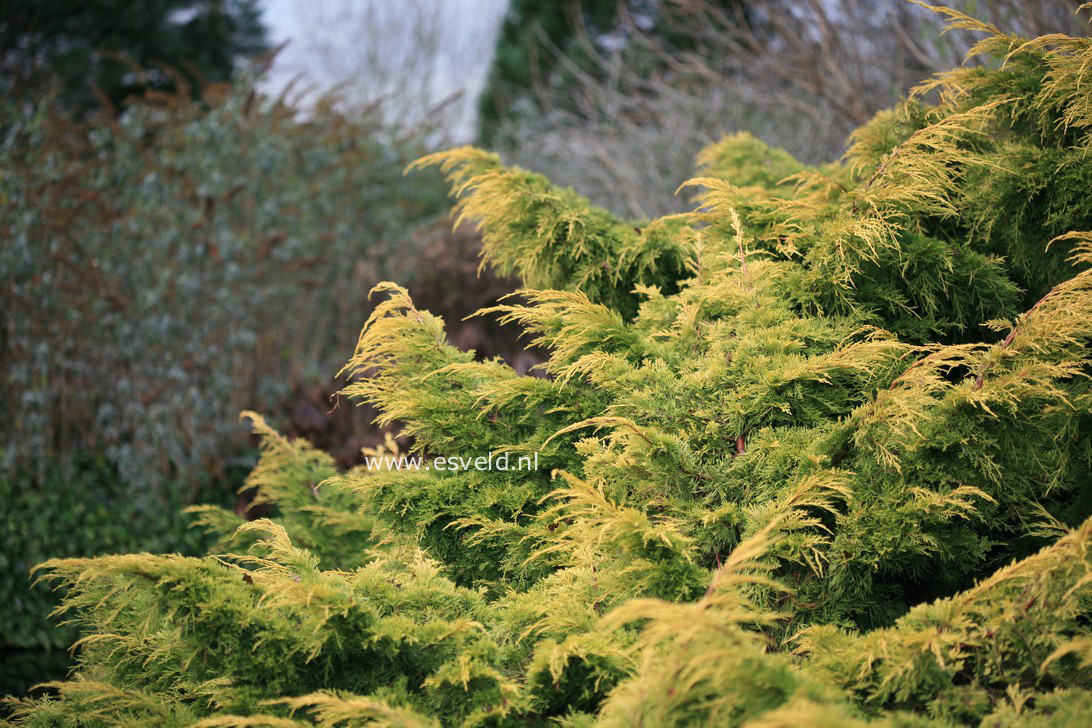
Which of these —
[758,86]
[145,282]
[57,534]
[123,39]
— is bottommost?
[57,534]

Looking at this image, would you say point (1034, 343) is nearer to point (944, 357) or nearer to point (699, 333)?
point (944, 357)

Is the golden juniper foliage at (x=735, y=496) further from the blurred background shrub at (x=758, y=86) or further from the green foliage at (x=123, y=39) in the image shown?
the green foliage at (x=123, y=39)

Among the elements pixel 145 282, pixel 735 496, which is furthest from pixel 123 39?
pixel 735 496

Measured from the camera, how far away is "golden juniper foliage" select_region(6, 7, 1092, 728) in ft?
5.11

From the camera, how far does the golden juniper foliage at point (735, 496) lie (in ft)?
5.11

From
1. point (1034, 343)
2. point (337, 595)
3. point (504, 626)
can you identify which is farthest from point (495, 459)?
point (1034, 343)

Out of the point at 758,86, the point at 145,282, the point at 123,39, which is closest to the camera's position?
the point at 145,282

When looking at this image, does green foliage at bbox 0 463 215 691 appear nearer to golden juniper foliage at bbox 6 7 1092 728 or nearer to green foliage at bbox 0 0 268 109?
golden juniper foliage at bbox 6 7 1092 728

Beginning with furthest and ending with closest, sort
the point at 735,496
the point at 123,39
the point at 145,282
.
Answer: the point at 123,39 → the point at 145,282 → the point at 735,496

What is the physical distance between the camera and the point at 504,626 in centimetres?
190

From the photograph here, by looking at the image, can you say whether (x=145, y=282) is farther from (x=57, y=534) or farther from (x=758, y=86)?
(x=758, y=86)

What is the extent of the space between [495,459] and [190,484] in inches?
147

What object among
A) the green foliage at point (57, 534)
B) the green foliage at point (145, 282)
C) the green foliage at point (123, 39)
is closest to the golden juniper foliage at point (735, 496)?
the green foliage at point (57, 534)

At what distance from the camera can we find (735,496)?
201cm
